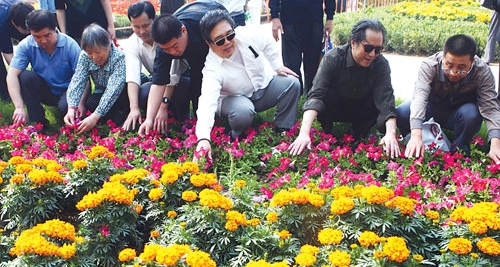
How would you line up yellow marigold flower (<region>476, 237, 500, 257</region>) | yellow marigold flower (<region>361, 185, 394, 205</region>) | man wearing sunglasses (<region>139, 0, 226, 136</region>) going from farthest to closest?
man wearing sunglasses (<region>139, 0, 226, 136</region>), yellow marigold flower (<region>361, 185, 394, 205</region>), yellow marigold flower (<region>476, 237, 500, 257</region>)

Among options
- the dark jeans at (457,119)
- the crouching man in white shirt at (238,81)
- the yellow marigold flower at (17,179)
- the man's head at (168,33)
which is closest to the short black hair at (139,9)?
the man's head at (168,33)

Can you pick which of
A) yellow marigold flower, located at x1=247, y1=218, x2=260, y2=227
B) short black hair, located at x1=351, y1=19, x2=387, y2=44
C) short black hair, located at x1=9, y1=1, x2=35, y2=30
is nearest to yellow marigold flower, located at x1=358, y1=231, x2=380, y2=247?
yellow marigold flower, located at x1=247, y1=218, x2=260, y2=227

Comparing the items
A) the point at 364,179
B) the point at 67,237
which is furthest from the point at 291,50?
the point at 67,237

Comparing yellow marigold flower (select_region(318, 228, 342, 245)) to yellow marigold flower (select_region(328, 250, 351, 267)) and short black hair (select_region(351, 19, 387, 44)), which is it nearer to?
yellow marigold flower (select_region(328, 250, 351, 267))

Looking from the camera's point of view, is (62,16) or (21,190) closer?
(21,190)

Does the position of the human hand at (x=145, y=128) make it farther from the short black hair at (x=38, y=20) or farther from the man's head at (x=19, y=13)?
the man's head at (x=19, y=13)

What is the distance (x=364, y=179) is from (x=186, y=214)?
1.21 metres

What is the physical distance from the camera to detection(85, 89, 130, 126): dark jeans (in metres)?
4.68

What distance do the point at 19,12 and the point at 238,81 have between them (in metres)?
2.33

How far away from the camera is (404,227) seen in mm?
2426

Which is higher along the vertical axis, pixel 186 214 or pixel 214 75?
pixel 214 75

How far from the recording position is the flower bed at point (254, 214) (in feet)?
7.39

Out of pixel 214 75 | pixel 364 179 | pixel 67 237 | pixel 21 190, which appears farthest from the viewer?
pixel 214 75

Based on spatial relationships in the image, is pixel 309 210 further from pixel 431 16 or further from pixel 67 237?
pixel 431 16
